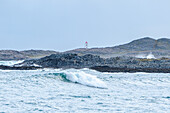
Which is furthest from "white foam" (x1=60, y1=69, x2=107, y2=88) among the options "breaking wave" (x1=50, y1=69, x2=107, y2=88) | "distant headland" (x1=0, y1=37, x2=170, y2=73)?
"distant headland" (x1=0, y1=37, x2=170, y2=73)

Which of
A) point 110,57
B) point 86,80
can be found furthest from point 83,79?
point 110,57

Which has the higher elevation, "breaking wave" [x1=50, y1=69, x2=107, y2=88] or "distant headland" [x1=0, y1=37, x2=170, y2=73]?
"distant headland" [x1=0, y1=37, x2=170, y2=73]

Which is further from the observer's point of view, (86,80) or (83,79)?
(83,79)

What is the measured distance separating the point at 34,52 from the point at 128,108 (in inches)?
4146

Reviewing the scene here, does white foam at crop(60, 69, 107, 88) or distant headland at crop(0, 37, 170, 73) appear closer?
white foam at crop(60, 69, 107, 88)

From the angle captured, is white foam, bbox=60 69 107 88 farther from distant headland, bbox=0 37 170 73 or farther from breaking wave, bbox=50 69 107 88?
distant headland, bbox=0 37 170 73

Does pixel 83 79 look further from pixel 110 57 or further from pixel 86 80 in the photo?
pixel 110 57

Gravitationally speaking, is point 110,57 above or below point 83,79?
above

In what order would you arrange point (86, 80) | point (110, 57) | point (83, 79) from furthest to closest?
point (110, 57) → point (83, 79) → point (86, 80)

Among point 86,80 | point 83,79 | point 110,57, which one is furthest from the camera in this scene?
point 110,57

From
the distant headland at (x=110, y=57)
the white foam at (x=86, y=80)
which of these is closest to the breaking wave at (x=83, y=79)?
the white foam at (x=86, y=80)

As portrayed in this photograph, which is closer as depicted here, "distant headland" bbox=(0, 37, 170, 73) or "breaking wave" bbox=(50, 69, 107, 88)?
"breaking wave" bbox=(50, 69, 107, 88)

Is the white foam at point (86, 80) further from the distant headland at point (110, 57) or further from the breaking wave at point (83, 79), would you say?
the distant headland at point (110, 57)

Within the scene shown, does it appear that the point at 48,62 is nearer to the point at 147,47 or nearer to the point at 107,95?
the point at 107,95
